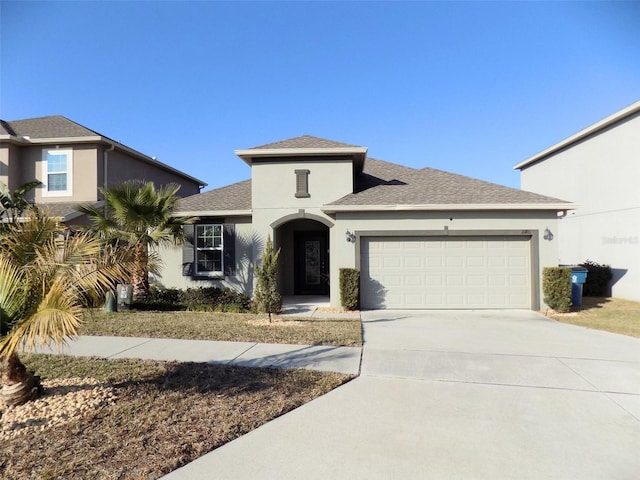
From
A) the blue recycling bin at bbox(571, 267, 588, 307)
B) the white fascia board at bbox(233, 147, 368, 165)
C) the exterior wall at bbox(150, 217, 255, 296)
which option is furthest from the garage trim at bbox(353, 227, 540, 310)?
the exterior wall at bbox(150, 217, 255, 296)

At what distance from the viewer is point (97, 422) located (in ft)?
13.0

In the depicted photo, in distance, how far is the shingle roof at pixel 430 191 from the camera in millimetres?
12031

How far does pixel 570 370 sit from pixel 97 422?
621 cm

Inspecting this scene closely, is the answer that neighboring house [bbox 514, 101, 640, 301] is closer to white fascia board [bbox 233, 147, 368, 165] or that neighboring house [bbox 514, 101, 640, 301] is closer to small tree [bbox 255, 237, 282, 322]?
white fascia board [bbox 233, 147, 368, 165]

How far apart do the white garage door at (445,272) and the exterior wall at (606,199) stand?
4.31 meters

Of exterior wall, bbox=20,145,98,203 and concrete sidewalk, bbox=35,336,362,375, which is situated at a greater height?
exterior wall, bbox=20,145,98,203

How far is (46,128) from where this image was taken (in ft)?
52.4

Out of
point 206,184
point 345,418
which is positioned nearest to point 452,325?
point 345,418

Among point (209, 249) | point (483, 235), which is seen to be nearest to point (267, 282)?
point (209, 249)

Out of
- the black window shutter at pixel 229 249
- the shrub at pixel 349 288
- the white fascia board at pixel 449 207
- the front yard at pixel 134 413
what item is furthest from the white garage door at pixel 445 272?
the front yard at pixel 134 413

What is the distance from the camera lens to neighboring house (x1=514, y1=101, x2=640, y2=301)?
1388cm

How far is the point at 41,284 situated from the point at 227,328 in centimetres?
475

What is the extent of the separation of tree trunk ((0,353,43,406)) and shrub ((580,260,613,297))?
1700 cm

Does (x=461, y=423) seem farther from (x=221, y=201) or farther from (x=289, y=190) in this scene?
(x=221, y=201)
